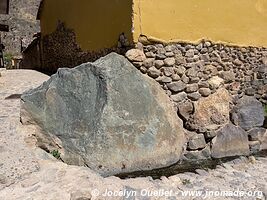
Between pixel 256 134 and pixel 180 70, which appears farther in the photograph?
pixel 256 134

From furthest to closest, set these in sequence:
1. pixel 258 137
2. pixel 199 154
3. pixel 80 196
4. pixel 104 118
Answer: pixel 258 137
pixel 199 154
pixel 104 118
pixel 80 196

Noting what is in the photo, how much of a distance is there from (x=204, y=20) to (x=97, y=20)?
1.89 m

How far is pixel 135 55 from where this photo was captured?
521 cm

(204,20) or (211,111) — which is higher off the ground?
Answer: (204,20)

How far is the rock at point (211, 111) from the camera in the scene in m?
5.53

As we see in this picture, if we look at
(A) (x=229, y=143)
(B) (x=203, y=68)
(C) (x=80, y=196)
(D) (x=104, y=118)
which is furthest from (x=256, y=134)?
(C) (x=80, y=196)

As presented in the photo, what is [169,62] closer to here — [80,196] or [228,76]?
[228,76]

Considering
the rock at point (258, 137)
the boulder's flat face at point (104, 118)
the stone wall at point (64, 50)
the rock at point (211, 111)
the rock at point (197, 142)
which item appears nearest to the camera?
the boulder's flat face at point (104, 118)

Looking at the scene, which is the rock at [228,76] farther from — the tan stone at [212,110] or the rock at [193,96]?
the rock at [193,96]

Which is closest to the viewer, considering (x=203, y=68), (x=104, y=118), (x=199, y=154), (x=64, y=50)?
(x=104, y=118)

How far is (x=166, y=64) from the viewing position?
211 inches

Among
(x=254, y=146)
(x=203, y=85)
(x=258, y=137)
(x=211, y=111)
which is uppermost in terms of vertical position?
(x=203, y=85)

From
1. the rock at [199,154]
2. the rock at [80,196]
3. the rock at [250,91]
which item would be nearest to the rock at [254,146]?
the rock at [199,154]

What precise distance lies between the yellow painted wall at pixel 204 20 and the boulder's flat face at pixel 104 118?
84 centimetres
